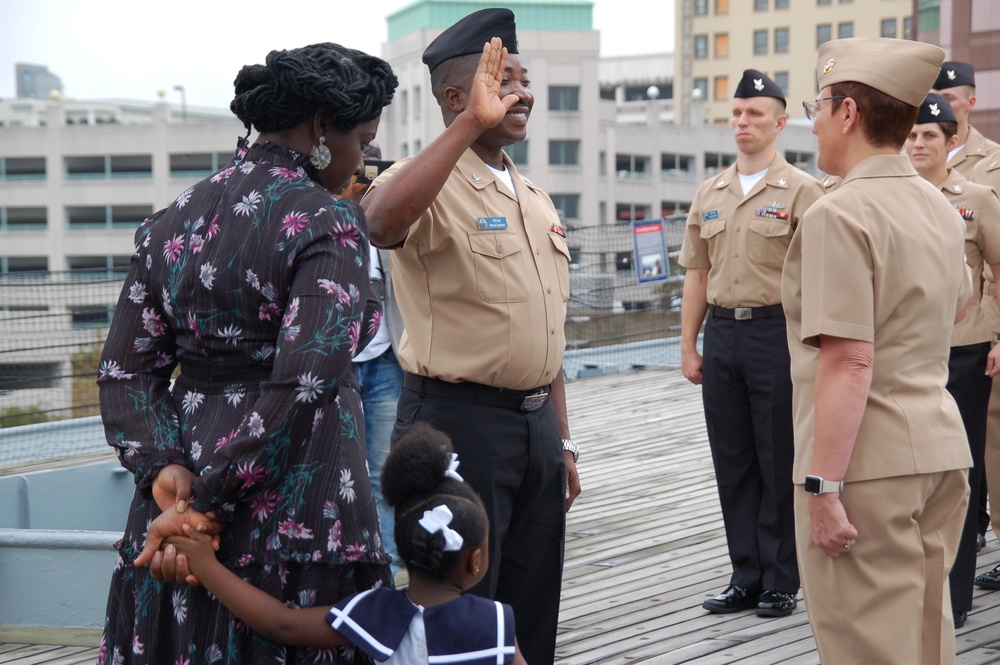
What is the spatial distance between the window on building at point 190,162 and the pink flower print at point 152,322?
68967mm

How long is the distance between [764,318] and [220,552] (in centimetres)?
280

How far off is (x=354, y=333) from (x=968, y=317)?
9.76ft

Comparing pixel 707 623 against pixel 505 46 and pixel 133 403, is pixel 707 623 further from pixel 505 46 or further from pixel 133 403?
pixel 133 403

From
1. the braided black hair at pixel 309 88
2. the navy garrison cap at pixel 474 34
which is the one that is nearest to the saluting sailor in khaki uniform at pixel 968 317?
the navy garrison cap at pixel 474 34

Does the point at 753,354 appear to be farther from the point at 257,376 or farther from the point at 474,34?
the point at 257,376

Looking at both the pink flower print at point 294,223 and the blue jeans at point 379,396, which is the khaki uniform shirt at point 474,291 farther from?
the blue jeans at point 379,396

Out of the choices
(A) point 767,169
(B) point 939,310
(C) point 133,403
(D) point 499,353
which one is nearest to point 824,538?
(B) point 939,310

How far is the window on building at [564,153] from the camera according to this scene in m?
70.8

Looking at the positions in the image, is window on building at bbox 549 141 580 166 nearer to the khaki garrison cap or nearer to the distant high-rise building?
the distant high-rise building

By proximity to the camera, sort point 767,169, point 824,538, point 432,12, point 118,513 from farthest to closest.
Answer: point 432,12 < point 118,513 < point 767,169 < point 824,538

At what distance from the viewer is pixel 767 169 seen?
4.68 meters

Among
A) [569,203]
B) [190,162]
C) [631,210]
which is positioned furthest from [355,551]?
[631,210]

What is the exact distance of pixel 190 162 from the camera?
69.4 meters

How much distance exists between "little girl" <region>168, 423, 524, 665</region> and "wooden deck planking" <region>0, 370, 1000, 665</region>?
176 cm
